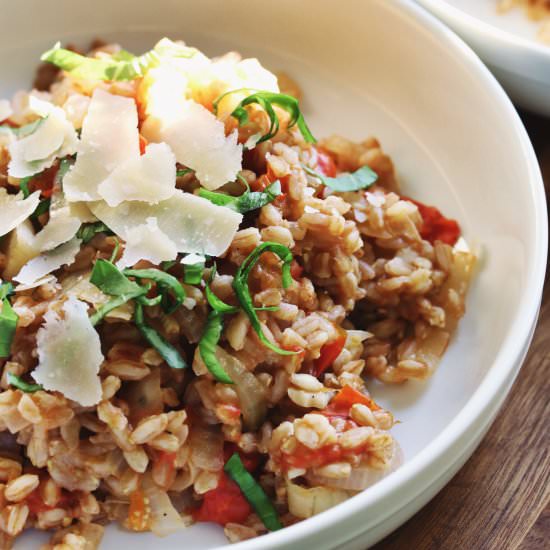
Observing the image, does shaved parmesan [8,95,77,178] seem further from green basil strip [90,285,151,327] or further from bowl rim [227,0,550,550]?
bowl rim [227,0,550,550]

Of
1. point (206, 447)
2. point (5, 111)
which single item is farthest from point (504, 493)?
point (5, 111)

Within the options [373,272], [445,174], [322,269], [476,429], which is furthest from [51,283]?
[445,174]

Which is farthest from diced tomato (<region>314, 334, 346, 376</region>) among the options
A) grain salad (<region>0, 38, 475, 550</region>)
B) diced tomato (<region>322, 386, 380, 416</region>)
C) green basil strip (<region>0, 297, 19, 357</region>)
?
green basil strip (<region>0, 297, 19, 357</region>)

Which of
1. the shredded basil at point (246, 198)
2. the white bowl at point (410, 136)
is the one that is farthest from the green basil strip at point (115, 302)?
the white bowl at point (410, 136)

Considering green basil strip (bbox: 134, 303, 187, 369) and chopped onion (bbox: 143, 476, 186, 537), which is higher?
green basil strip (bbox: 134, 303, 187, 369)

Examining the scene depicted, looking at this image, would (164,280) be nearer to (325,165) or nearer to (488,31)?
(325,165)
